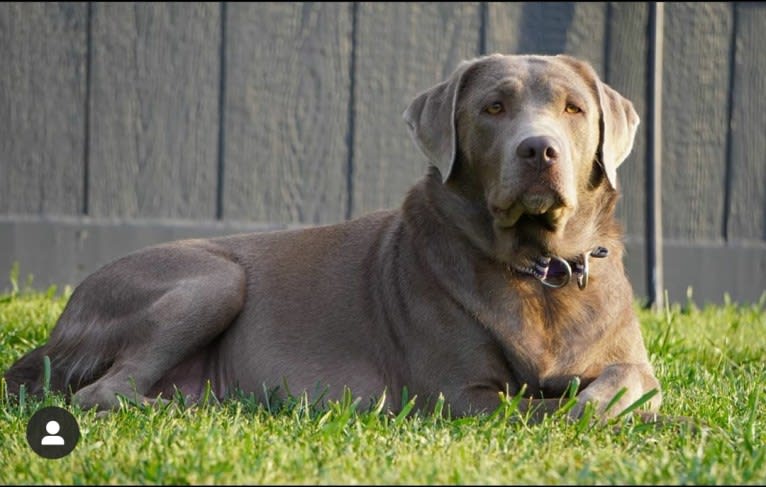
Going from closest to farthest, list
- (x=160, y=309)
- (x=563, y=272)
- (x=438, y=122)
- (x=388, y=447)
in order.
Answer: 1. (x=388, y=447)
2. (x=563, y=272)
3. (x=438, y=122)
4. (x=160, y=309)

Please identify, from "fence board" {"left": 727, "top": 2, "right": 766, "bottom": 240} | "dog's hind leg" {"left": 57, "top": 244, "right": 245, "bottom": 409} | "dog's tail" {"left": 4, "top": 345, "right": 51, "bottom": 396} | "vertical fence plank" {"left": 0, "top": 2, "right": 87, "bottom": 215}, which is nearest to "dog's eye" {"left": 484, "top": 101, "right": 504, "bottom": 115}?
"dog's hind leg" {"left": 57, "top": 244, "right": 245, "bottom": 409}

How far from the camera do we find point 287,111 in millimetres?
6102

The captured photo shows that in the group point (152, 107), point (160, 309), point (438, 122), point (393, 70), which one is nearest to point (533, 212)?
point (438, 122)

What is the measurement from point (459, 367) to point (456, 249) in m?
0.38

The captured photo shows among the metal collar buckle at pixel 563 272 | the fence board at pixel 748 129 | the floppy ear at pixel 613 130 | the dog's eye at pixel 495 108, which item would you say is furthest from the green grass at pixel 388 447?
the fence board at pixel 748 129

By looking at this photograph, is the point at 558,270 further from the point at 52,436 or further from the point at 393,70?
the point at 393,70

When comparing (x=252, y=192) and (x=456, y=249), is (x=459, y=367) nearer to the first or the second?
(x=456, y=249)

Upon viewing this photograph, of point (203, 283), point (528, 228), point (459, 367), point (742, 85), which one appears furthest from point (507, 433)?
point (742, 85)

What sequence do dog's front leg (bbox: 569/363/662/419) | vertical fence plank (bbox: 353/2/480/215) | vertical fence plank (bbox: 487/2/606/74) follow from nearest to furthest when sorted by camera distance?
dog's front leg (bbox: 569/363/662/419) → vertical fence plank (bbox: 353/2/480/215) → vertical fence plank (bbox: 487/2/606/74)

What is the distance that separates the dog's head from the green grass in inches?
23.6

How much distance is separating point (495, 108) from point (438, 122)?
0.22 m

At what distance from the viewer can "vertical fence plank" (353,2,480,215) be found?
20.2ft

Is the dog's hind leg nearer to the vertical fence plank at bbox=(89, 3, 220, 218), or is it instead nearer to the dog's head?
the dog's head

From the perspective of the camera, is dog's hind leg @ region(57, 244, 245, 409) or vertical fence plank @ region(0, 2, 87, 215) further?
vertical fence plank @ region(0, 2, 87, 215)
